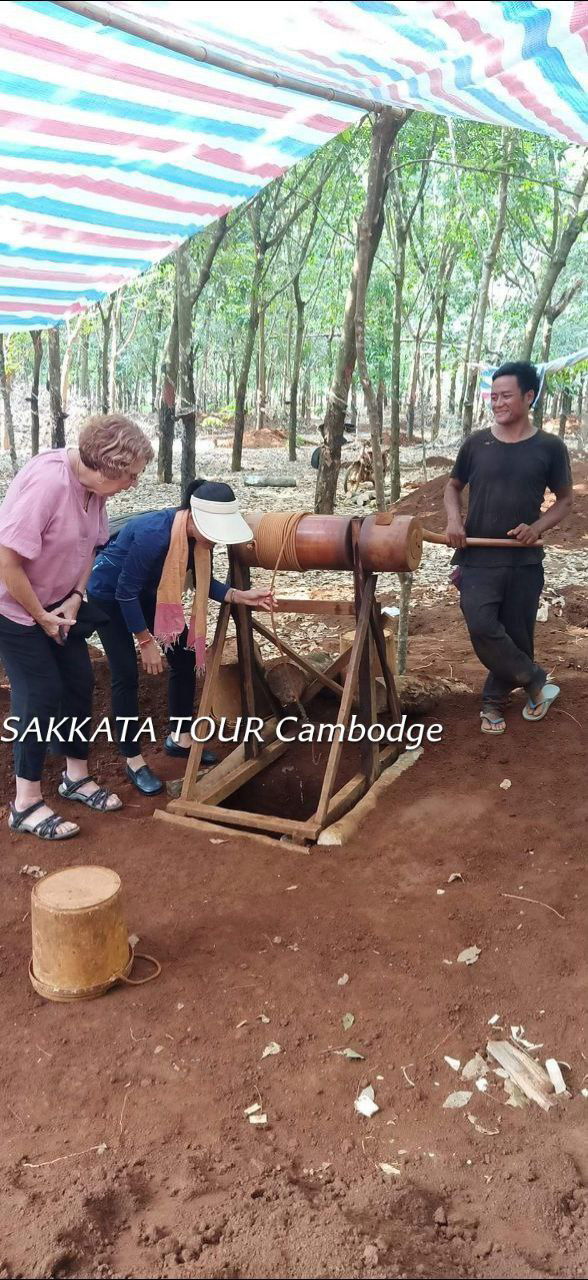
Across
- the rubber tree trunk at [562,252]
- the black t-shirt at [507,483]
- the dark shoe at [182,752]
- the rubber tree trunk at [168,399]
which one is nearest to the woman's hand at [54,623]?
the dark shoe at [182,752]

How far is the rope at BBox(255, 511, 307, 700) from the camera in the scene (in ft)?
12.9

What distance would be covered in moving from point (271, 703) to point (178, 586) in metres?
1.26

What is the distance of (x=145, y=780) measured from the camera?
14.0 ft

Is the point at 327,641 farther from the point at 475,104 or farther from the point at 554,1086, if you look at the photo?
the point at 554,1086

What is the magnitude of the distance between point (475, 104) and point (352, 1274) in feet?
11.9

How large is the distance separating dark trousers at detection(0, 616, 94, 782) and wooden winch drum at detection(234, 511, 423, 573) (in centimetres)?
101

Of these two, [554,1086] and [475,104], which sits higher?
[475,104]

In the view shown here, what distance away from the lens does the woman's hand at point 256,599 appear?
13.2ft

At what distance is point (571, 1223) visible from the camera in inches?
73.4

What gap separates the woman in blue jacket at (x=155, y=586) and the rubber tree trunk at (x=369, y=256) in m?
1.09

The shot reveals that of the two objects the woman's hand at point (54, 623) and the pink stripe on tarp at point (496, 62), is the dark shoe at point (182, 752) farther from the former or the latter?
the pink stripe on tarp at point (496, 62)

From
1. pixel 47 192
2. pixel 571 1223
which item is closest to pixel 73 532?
pixel 47 192

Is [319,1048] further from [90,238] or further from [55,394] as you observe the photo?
[55,394]

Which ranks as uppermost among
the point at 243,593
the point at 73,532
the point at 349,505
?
the point at 73,532
